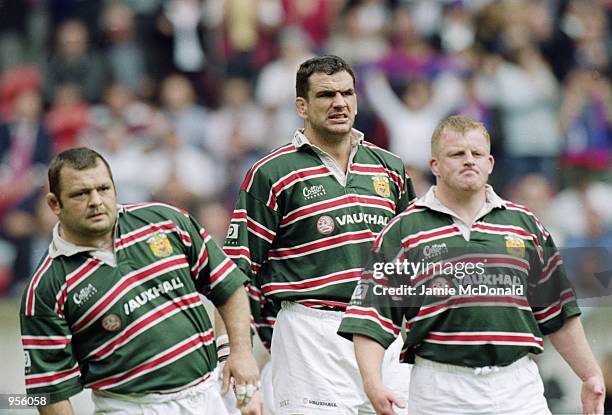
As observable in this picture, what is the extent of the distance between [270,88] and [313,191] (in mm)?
5282

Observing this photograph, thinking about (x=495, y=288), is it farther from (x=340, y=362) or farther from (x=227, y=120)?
(x=227, y=120)

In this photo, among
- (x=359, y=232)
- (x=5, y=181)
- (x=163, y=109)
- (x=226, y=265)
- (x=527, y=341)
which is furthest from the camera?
(x=163, y=109)

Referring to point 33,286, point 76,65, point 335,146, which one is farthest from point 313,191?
point 76,65

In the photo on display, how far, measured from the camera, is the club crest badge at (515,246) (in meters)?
5.65

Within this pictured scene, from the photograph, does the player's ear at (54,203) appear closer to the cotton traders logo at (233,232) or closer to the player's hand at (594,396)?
the cotton traders logo at (233,232)

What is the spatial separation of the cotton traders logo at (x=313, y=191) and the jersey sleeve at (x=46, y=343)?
155 cm

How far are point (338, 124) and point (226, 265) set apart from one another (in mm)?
1128

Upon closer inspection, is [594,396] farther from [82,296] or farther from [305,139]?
[82,296]

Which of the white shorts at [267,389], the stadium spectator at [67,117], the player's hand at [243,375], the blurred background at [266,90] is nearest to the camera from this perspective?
the player's hand at [243,375]

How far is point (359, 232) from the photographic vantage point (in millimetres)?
6617

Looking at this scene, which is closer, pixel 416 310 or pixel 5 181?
pixel 416 310

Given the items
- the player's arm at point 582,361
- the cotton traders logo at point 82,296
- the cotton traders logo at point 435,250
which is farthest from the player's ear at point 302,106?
the player's arm at point 582,361

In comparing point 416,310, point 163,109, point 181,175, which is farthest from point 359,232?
point 163,109

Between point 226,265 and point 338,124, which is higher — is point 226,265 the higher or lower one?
the lower one
